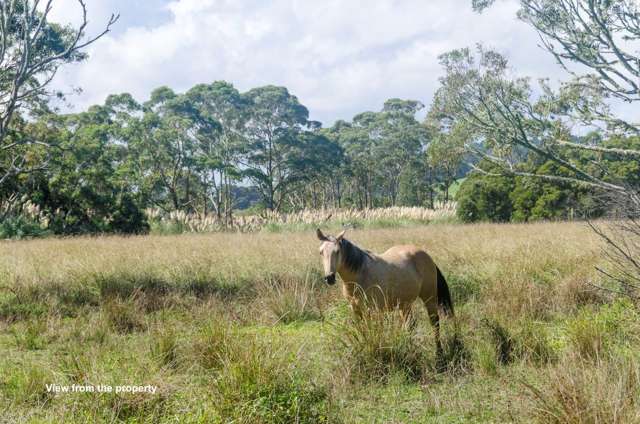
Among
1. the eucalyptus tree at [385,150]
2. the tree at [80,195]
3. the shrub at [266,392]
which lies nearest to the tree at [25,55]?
the tree at [80,195]

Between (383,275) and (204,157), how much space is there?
108 feet

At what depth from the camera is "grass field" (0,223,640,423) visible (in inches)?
148

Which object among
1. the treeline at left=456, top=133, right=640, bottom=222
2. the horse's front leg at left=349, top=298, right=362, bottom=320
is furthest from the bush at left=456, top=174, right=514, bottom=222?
the horse's front leg at left=349, top=298, right=362, bottom=320

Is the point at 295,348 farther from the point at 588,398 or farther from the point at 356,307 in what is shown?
the point at 588,398

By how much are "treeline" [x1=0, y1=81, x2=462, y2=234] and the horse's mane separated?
15965mm

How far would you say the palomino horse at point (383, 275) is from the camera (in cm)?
541

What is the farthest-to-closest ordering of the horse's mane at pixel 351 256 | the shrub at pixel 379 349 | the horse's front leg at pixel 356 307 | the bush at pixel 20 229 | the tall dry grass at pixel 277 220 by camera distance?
1. the tall dry grass at pixel 277 220
2. the bush at pixel 20 229
3. the horse's mane at pixel 351 256
4. the horse's front leg at pixel 356 307
5. the shrub at pixel 379 349

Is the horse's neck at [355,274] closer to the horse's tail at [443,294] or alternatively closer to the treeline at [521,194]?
the horse's tail at [443,294]

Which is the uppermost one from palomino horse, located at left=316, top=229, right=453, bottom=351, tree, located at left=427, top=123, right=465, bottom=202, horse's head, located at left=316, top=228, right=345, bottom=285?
tree, located at left=427, top=123, right=465, bottom=202

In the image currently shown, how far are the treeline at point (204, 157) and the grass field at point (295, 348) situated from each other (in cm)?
Result: 1188

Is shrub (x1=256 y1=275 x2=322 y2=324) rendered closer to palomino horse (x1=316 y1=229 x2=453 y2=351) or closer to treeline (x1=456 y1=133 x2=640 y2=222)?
palomino horse (x1=316 y1=229 x2=453 y2=351)

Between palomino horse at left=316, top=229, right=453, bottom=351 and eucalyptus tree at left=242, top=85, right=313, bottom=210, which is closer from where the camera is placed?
palomino horse at left=316, top=229, right=453, bottom=351

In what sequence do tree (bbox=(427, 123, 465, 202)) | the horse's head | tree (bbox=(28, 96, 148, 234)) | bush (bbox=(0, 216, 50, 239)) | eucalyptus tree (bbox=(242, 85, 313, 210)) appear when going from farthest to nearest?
eucalyptus tree (bbox=(242, 85, 313, 210))
tree (bbox=(28, 96, 148, 234))
bush (bbox=(0, 216, 50, 239))
tree (bbox=(427, 123, 465, 202))
the horse's head

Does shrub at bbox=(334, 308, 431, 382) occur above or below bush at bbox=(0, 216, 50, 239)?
below
